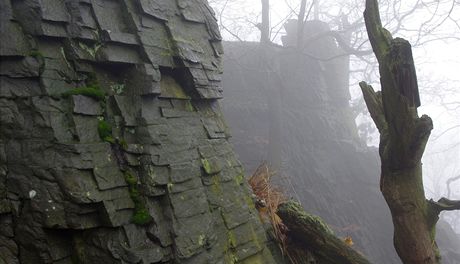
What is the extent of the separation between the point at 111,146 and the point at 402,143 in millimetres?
2860

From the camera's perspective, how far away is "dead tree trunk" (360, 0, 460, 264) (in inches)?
138

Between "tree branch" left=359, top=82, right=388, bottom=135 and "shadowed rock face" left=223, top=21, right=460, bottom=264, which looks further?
"shadowed rock face" left=223, top=21, right=460, bottom=264

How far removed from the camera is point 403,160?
3.84 meters

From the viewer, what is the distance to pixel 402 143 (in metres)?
3.71

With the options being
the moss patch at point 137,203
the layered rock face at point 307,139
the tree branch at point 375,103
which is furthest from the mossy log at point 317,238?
the layered rock face at point 307,139

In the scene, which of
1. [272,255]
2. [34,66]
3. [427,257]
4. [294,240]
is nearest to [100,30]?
[34,66]

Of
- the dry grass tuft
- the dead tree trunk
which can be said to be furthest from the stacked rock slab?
the dead tree trunk

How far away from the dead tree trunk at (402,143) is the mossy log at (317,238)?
0.60 meters

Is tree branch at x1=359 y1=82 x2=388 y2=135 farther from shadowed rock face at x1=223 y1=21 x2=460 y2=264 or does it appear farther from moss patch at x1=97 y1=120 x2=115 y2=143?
shadowed rock face at x1=223 y1=21 x2=460 y2=264

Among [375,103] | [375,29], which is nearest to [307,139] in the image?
[375,103]

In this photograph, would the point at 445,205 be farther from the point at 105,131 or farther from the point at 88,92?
the point at 88,92

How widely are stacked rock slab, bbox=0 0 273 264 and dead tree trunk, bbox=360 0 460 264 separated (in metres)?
1.59

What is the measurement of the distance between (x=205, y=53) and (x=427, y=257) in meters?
3.47

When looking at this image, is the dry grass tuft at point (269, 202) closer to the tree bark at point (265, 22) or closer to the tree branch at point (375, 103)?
the tree branch at point (375, 103)
